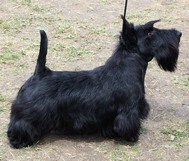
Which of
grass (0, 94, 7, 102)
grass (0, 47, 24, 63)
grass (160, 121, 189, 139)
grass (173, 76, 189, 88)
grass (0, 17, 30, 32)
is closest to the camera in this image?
grass (160, 121, 189, 139)

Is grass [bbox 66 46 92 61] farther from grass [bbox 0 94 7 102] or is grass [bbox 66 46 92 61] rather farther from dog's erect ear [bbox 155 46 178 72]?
dog's erect ear [bbox 155 46 178 72]

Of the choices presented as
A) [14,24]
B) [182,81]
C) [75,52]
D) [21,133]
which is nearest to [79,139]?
[21,133]

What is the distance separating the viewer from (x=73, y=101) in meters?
4.50

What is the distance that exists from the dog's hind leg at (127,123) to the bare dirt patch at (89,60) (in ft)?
0.48

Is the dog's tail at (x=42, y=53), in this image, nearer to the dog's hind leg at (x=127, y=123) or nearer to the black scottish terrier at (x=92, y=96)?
the black scottish terrier at (x=92, y=96)

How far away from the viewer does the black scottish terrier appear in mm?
4457

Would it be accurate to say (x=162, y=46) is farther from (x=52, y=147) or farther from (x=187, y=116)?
(x=52, y=147)

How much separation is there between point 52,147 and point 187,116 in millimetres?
1628

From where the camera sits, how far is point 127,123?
4566 mm

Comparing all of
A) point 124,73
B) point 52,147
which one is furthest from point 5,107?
point 124,73

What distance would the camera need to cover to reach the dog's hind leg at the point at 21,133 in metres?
4.45

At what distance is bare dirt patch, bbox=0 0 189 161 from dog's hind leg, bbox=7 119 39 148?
0.22ft

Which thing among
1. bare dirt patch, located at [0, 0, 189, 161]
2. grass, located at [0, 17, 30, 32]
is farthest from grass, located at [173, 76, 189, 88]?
grass, located at [0, 17, 30, 32]

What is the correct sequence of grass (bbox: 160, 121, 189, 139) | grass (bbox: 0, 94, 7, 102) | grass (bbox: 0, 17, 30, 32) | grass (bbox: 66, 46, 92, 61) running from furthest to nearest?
grass (bbox: 0, 17, 30, 32) → grass (bbox: 66, 46, 92, 61) → grass (bbox: 0, 94, 7, 102) → grass (bbox: 160, 121, 189, 139)
